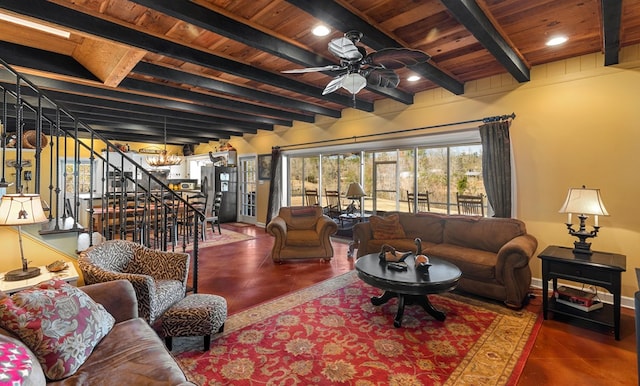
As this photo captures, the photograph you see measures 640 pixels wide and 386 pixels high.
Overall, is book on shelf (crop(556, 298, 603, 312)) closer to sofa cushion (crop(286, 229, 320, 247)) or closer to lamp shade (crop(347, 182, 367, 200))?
sofa cushion (crop(286, 229, 320, 247))

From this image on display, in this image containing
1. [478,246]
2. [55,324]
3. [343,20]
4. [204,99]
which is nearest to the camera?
[55,324]

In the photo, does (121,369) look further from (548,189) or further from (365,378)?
(548,189)

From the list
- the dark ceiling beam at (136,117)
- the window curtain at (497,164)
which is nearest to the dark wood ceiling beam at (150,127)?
the dark ceiling beam at (136,117)

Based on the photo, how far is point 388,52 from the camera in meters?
2.36

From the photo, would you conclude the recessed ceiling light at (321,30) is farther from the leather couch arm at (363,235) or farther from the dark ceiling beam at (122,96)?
the dark ceiling beam at (122,96)

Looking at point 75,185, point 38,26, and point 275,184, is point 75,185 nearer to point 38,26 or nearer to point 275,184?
point 38,26

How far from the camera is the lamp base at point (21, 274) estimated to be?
7.20 ft

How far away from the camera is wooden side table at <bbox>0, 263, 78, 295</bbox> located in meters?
2.07

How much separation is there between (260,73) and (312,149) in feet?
10.6

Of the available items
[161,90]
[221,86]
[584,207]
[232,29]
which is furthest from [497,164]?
[161,90]

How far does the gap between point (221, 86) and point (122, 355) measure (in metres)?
3.60

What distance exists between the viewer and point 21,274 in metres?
2.23

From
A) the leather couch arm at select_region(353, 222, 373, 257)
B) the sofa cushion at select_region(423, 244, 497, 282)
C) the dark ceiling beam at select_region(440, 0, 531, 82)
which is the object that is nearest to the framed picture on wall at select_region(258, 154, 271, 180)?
the leather couch arm at select_region(353, 222, 373, 257)

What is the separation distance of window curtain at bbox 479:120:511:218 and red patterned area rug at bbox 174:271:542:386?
147cm
